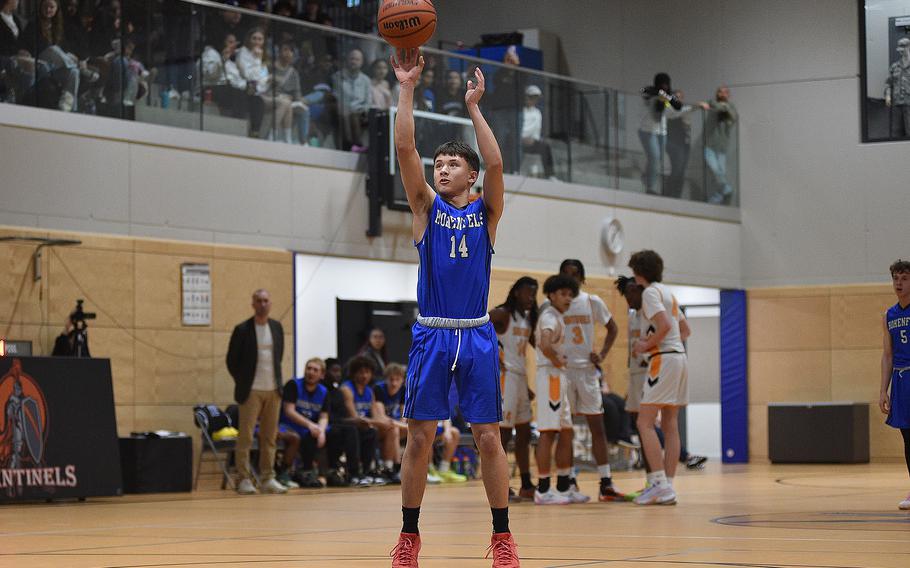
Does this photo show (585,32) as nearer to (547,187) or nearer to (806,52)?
(806,52)

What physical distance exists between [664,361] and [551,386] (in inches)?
36.3

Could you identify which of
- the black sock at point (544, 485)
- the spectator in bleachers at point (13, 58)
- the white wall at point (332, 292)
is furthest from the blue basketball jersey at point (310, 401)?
the black sock at point (544, 485)

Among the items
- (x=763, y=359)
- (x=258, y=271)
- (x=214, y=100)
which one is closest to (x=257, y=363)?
(x=258, y=271)

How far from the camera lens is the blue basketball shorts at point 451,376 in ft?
18.6

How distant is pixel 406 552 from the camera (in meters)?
5.61

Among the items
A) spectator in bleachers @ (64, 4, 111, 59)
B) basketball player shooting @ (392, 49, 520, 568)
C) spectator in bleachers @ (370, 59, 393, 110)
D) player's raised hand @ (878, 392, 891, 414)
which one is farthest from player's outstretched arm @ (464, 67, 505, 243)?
spectator in bleachers @ (370, 59, 393, 110)

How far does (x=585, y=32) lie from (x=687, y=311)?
5.00m

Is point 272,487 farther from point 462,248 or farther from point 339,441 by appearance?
point 462,248

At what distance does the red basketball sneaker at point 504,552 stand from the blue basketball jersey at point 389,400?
924cm

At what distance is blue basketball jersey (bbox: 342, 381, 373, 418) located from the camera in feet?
48.0

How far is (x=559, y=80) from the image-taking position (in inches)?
746

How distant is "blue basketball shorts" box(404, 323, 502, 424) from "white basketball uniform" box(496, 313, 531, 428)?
5319 mm

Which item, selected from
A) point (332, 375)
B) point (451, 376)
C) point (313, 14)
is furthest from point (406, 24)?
point (313, 14)

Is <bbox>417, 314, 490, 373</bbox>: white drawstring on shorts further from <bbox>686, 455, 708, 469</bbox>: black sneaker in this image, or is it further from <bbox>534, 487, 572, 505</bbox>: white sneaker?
<bbox>686, 455, 708, 469</bbox>: black sneaker
